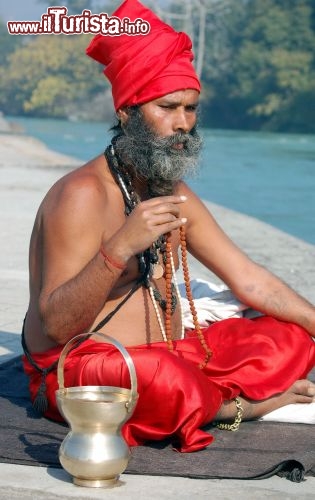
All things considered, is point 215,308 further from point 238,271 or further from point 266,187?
point 266,187

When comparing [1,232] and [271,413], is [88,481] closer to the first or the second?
[271,413]

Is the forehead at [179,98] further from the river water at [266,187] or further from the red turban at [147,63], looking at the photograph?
the river water at [266,187]

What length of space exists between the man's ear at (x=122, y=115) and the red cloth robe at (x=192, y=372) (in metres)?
0.86

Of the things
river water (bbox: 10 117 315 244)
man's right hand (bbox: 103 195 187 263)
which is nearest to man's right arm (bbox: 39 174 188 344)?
man's right hand (bbox: 103 195 187 263)

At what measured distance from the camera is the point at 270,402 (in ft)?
14.2

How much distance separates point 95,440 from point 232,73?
76.9 metres

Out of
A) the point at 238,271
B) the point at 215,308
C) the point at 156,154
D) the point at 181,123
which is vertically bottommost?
the point at 215,308

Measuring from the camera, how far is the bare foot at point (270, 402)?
13.8 feet

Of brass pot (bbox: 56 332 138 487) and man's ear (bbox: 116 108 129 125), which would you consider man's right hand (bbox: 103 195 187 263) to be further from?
man's ear (bbox: 116 108 129 125)

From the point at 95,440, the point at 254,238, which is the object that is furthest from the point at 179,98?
the point at 254,238

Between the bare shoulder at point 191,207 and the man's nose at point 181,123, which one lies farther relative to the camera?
the bare shoulder at point 191,207

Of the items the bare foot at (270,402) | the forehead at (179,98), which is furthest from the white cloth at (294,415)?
the forehead at (179,98)

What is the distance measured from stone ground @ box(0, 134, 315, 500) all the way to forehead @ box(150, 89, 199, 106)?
4.63 ft

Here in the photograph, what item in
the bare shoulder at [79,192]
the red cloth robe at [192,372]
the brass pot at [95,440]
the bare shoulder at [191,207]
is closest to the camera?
the brass pot at [95,440]
